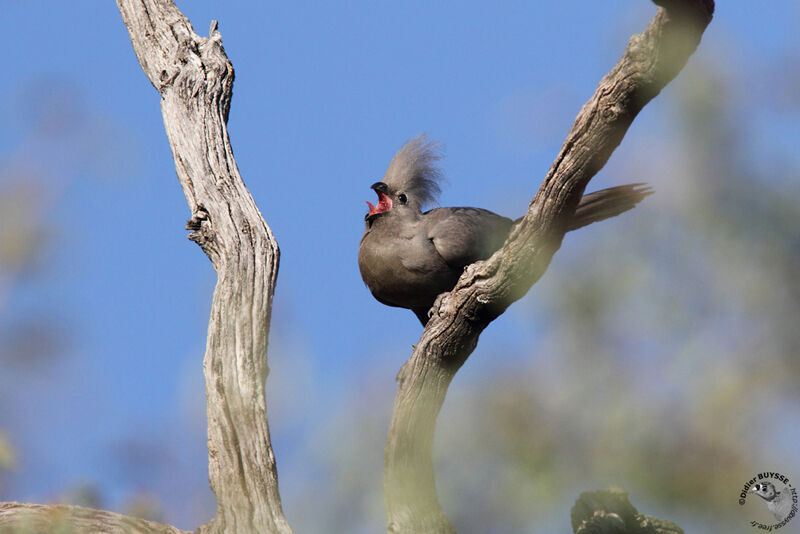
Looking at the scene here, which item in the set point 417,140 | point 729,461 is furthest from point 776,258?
point 417,140

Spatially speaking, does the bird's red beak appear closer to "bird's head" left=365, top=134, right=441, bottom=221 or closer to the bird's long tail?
"bird's head" left=365, top=134, right=441, bottom=221

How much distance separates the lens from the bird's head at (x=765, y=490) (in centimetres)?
283

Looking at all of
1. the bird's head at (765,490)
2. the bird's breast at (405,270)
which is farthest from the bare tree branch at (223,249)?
the bird's head at (765,490)

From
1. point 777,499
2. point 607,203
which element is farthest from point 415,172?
point 777,499

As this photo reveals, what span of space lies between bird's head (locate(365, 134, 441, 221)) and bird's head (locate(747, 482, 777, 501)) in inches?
158

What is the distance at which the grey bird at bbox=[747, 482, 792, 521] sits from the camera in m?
2.93

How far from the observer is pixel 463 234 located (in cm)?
602

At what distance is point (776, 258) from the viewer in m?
2.97

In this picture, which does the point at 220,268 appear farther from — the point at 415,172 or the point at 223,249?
the point at 415,172

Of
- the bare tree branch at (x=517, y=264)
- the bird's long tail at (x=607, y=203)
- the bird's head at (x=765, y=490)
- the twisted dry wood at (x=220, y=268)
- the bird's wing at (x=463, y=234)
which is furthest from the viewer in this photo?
the bird's wing at (x=463, y=234)

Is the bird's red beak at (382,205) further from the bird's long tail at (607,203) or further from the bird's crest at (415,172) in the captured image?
the bird's long tail at (607,203)

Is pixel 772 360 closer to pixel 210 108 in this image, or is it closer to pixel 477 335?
pixel 477 335

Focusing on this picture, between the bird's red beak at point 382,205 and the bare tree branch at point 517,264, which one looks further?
the bird's red beak at point 382,205

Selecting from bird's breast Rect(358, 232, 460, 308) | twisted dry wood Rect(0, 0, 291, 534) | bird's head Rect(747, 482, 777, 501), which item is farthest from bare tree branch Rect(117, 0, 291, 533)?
bird's head Rect(747, 482, 777, 501)
